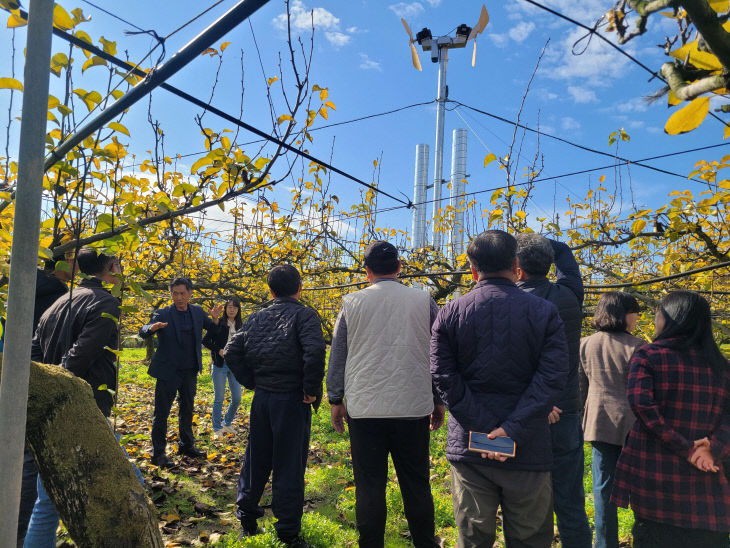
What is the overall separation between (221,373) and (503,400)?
438 cm

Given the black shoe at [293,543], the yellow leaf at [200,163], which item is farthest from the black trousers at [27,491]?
the yellow leaf at [200,163]

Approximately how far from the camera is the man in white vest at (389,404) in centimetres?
255

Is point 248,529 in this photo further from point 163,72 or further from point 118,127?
point 163,72

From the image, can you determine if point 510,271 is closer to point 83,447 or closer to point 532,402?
point 532,402

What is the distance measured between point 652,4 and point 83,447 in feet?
5.70

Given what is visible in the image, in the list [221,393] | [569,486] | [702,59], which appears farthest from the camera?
[221,393]

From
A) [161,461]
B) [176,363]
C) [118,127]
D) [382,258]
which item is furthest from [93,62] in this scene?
[161,461]

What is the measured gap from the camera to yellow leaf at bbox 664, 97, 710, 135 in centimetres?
62

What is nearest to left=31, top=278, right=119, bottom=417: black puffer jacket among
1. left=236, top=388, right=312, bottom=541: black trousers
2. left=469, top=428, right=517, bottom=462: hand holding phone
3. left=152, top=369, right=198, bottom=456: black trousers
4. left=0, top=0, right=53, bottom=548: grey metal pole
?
left=236, top=388, right=312, bottom=541: black trousers

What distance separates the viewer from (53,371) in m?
1.53

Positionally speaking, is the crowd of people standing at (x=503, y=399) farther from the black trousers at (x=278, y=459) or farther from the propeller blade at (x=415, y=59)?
the propeller blade at (x=415, y=59)

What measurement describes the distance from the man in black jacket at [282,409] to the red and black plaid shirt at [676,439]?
1.84 m

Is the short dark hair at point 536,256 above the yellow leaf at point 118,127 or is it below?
below

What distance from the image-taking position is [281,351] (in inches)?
122
